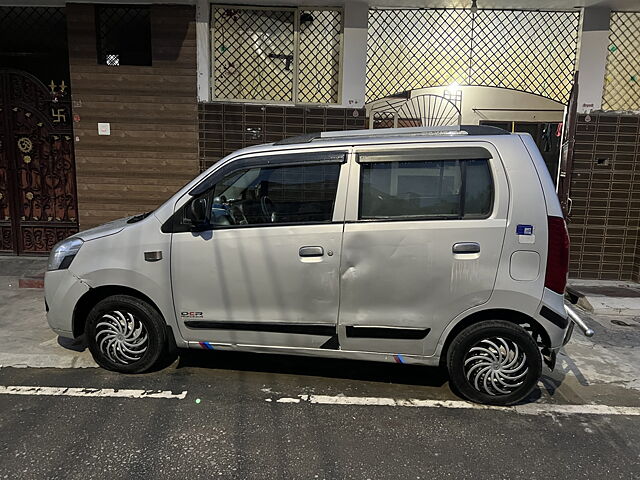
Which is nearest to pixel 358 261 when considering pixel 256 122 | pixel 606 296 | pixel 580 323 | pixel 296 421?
pixel 296 421

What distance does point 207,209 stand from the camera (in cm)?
387

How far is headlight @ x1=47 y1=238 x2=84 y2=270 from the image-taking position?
4090mm

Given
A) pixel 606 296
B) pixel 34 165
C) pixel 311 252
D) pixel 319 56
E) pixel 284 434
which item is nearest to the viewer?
pixel 284 434

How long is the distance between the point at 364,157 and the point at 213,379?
7.39 feet

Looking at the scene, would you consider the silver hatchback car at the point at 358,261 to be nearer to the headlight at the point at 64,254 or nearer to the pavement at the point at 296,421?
the headlight at the point at 64,254

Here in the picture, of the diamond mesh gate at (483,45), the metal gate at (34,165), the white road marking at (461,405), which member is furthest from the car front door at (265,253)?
the metal gate at (34,165)

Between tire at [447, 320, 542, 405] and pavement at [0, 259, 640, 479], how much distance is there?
15 cm

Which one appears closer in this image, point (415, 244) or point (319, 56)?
point (415, 244)

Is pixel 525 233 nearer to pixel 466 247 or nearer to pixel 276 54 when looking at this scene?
pixel 466 247

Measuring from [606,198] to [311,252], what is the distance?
5.91m

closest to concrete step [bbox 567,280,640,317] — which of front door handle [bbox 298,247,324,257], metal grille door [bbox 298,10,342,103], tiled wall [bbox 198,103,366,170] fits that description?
front door handle [bbox 298,247,324,257]

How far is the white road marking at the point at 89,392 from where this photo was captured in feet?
12.5

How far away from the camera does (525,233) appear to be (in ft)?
11.5

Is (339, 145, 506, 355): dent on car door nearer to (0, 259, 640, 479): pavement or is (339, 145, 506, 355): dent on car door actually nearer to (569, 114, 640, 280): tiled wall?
(0, 259, 640, 479): pavement
